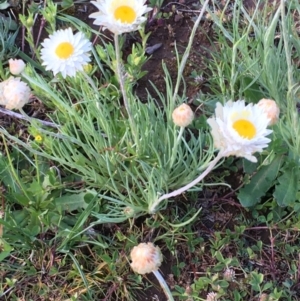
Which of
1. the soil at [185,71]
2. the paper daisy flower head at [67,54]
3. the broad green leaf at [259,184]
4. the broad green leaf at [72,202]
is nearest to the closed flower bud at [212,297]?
the soil at [185,71]

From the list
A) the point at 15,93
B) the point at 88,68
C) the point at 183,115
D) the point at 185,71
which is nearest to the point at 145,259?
the point at 183,115

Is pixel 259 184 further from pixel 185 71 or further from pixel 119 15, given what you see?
pixel 119 15

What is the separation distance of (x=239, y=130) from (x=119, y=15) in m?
0.32

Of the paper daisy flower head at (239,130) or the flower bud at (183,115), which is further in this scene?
the flower bud at (183,115)

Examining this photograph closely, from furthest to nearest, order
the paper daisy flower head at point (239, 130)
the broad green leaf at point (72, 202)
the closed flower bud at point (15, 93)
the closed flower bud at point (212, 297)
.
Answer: the broad green leaf at point (72, 202), the closed flower bud at point (212, 297), the closed flower bud at point (15, 93), the paper daisy flower head at point (239, 130)

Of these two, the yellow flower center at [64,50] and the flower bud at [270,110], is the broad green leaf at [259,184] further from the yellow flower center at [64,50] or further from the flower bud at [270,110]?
the yellow flower center at [64,50]

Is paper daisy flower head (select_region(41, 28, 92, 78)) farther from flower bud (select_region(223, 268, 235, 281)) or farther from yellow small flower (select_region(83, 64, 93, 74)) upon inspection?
flower bud (select_region(223, 268, 235, 281))

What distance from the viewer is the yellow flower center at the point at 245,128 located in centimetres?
91

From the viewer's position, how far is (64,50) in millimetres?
1086

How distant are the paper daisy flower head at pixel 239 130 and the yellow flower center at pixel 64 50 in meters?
0.34

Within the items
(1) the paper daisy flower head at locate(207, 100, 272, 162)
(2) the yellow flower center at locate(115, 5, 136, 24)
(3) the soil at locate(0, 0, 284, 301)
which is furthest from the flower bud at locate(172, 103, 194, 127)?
(3) the soil at locate(0, 0, 284, 301)

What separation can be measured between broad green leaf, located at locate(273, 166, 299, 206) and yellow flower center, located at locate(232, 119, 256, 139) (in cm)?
37

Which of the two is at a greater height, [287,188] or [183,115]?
[183,115]

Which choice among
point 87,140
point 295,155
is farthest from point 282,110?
point 87,140
